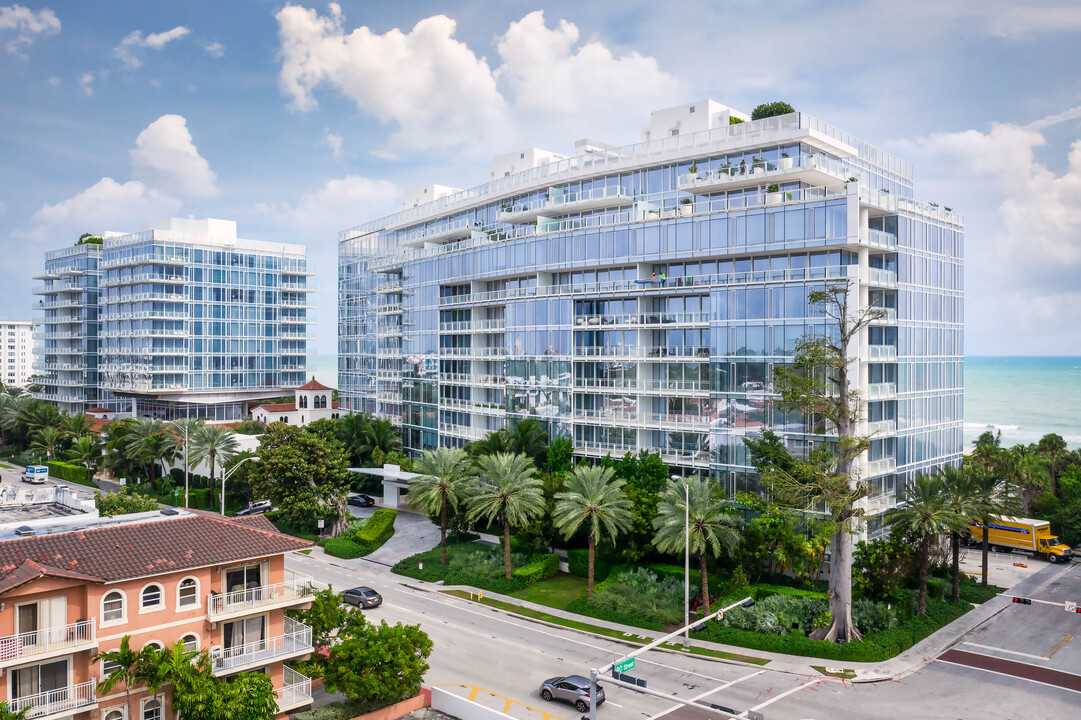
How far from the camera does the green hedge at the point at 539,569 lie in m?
55.6

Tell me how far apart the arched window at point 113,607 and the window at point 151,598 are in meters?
0.70

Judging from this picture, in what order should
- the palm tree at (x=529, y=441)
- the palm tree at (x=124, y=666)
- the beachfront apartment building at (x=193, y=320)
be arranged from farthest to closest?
1. the beachfront apartment building at (x=193, y=320)
2. the palm tree at (x=529, y=441)
3. the palm tree at (x=124, y=666)

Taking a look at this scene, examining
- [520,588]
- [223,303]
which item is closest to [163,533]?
[520,588]

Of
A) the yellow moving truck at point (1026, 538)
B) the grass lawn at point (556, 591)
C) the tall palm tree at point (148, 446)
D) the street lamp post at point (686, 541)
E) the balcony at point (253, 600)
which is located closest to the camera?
the balcony at point (253, 600)

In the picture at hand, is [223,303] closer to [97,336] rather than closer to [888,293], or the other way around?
[97,336]

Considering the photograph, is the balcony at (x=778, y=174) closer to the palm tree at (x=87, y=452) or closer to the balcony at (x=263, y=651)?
the balcony at (x=263, y=651)

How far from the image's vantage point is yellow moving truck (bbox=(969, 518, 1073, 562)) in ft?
199

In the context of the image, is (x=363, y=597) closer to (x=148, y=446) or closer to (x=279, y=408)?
(x=148, y=446)

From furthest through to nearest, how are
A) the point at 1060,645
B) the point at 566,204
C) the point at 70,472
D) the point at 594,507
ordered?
the point at 70,472 < the point at 566,204 < the point at 594,507 < the point at 1060,645

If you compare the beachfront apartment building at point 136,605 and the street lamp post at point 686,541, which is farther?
the street lamp post at point 686,541

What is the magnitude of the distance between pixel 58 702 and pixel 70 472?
7551 cm

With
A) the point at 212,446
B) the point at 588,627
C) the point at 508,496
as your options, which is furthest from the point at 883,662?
the point at 212,446

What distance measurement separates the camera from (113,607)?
30359 mm

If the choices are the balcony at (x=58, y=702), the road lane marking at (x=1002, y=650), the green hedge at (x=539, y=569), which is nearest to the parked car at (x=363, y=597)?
the green hedge at (x=539, y=569)
